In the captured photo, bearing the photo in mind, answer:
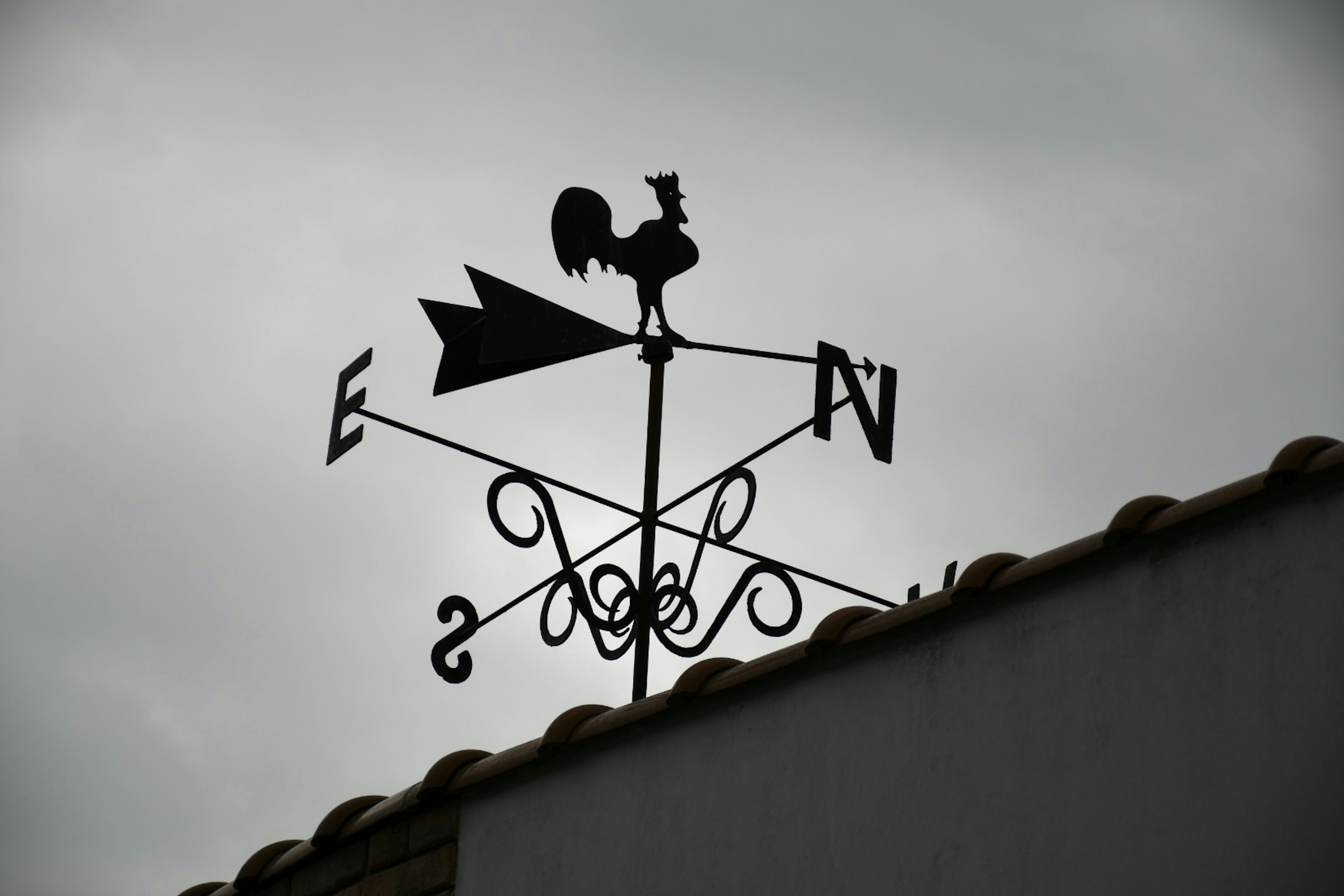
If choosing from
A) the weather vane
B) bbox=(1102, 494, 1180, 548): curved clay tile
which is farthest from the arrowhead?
bbox=(1102, 494, 1180, 548): curved clay tile

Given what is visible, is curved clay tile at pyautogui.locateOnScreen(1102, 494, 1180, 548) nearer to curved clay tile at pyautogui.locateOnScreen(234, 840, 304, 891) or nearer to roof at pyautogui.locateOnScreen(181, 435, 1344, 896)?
roof at pyautogui.locateOnScreen(181, 435, 1344, 896)

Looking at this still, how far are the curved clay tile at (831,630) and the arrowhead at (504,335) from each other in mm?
1442

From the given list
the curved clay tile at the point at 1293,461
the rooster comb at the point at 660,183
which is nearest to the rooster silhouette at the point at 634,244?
the rooster comb at the point at 660,183

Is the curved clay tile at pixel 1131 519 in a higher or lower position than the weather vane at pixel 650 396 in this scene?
lower

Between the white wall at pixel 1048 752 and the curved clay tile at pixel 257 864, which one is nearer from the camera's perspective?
the white wall at pixel 1048 752

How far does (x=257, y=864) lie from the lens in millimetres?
3928

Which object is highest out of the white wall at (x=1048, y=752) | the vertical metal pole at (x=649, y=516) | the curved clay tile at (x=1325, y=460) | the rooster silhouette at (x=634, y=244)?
the rooster silhouette at (x=634, y=244)

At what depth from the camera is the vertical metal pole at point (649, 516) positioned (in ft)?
12.6

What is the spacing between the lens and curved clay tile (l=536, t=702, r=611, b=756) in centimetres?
326

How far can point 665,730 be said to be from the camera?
3.15m

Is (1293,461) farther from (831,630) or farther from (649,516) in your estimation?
(649,516)

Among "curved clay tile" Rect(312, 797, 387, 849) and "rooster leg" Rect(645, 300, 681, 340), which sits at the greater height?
"rooster leg" Rect(645, 300, 681, 340)

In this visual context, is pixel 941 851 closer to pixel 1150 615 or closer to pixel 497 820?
pixel 1150 615

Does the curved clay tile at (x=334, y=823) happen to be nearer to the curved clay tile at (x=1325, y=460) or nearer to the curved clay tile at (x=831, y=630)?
the curved clay tile at (x=831, y=630)
